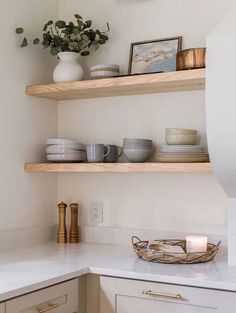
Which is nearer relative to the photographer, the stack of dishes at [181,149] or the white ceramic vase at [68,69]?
the stack of dishes at [181,149]

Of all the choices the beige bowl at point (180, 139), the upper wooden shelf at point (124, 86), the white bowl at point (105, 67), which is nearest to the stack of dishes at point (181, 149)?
the beige bowl at point (180, 139)

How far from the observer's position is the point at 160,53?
250 centimetres

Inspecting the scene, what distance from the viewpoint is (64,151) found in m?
2.55

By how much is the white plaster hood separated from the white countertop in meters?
0.39

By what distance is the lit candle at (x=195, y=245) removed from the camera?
2195 millimetres

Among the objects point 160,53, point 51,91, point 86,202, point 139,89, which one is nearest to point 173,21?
point 160,53

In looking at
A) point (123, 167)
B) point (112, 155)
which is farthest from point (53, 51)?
point (123, 167)

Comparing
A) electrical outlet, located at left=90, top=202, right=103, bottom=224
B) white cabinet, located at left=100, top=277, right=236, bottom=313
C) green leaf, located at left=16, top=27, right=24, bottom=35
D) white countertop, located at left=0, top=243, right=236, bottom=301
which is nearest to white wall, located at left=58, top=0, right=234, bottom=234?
electrical outlet, located at left=90, top=202, right=103, bottom=224

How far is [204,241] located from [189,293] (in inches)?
15.3

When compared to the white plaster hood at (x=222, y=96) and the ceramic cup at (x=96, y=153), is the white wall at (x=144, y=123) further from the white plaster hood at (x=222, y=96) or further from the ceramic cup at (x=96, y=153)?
the white plaster hood at (x=222, y=96)

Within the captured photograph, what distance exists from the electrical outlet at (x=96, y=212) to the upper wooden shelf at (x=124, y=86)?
0.57 m

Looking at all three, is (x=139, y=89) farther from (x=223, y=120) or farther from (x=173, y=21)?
(x=223, y=120)

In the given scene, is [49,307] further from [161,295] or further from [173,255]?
[173,255]

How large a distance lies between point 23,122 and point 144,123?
0.61m
